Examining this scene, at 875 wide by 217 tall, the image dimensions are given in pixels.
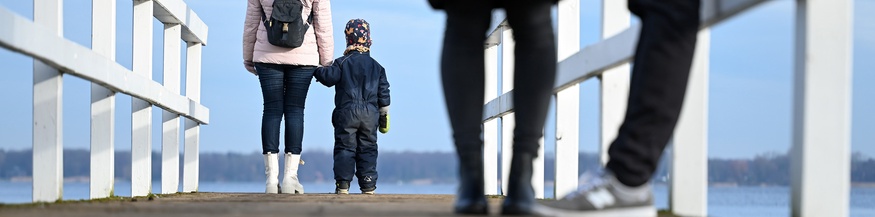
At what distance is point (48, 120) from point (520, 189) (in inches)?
64.2

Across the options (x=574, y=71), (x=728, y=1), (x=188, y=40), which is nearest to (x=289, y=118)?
(x=188, y=40)

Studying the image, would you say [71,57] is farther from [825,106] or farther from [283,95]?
[283,95]

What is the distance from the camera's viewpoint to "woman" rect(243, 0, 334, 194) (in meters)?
7.18

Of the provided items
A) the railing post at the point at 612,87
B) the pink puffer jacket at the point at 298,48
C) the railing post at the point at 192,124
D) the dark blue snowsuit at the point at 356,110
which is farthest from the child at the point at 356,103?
the railing post at the point at 612,87

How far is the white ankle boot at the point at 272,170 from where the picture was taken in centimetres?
738

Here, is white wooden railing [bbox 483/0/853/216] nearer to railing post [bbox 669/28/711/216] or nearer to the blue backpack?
railing post [bbox 669/28/711/216]

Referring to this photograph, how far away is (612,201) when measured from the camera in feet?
9.31

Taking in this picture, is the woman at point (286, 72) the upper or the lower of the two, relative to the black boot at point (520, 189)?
upper

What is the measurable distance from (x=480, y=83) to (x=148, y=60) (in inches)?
125

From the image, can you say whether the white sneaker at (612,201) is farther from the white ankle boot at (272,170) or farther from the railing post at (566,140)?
the white ankle boot at (272,170)

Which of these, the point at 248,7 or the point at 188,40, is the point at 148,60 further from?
the point at 188,40

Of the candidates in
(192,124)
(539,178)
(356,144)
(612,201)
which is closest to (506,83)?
(539,178)

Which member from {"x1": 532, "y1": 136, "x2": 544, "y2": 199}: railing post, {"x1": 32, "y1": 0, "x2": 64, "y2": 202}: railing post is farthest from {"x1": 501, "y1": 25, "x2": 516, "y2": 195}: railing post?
{"x1": 32, "y1": 0, "x2": 64, "y2": 202}: railing post

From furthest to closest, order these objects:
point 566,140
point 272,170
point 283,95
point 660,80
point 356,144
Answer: point 356,144
point 272,170
point 283,95
point 566,140
point 660,80
